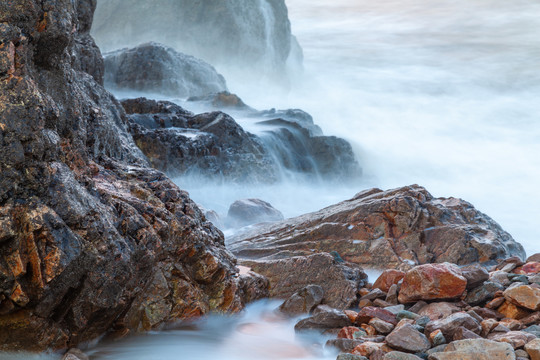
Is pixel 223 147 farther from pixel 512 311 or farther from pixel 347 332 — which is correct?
pixel 512 311

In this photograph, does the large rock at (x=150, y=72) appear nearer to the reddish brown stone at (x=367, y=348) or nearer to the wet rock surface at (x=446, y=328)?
the wet rock surface at (x=446, y=328)

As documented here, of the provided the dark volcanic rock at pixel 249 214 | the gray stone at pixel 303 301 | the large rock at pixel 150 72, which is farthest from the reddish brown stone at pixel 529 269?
the large rock at pixel 150 72

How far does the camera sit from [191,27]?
31766 mm

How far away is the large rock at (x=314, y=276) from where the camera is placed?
4996 mm

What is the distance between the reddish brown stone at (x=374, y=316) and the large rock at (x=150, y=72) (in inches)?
603

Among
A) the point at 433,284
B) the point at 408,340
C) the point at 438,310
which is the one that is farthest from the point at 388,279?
the point at 408,340

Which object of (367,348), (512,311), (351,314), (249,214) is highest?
(249,214)

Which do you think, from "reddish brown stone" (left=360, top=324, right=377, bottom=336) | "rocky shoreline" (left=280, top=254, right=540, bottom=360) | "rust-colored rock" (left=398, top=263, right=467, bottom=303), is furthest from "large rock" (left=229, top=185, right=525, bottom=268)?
"reddish brown stone" (left=360, top=324, right=377, bottom=336)

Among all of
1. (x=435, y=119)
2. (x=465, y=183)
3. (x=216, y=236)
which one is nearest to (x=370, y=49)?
(x=435, y=119)

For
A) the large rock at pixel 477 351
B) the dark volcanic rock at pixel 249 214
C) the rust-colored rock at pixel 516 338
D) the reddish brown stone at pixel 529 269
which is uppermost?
the dark volcanic rock at pixel 249 214

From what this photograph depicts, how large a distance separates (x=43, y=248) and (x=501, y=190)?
54.5ft

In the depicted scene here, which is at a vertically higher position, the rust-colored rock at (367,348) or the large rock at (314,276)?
the large rock at (314,276)

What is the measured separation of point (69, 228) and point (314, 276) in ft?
8.33

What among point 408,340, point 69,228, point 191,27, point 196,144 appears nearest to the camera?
point 69,228
